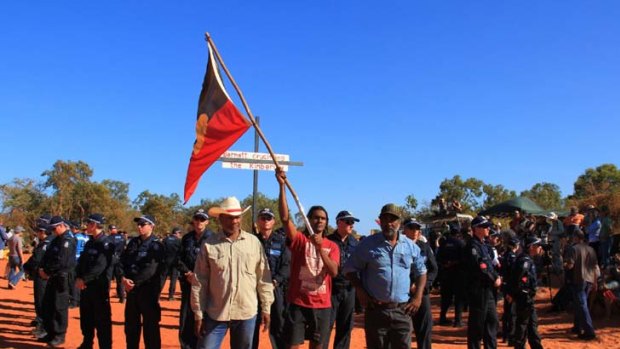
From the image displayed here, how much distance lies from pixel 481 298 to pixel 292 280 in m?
2.95

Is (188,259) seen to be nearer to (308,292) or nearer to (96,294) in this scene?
(96,294)

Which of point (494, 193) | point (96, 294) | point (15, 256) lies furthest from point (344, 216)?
point (494, 193)

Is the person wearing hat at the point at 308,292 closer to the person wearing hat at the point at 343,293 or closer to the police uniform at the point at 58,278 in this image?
the person wearing hat at the point at 343,293

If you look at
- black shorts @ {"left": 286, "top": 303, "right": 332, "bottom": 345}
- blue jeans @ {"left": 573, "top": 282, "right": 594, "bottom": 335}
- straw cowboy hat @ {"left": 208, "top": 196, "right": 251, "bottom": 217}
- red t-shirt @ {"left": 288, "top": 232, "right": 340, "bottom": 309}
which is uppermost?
straw cowboy hat @ {"left": 208, "top": 196, "right": 251, "bottom": 217}

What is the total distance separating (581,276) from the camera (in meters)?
9.94

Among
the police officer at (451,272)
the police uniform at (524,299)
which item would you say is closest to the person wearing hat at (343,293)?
the police uniform at (524,299)

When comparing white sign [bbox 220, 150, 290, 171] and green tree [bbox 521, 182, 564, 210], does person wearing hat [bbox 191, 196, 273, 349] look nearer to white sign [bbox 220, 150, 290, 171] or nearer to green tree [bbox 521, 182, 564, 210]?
white sign [bbox 220, 150, 290, 171]

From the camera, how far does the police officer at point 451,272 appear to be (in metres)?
11.3

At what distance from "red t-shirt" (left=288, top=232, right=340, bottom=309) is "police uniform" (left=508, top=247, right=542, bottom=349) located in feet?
11.3

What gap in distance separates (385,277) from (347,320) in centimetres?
196

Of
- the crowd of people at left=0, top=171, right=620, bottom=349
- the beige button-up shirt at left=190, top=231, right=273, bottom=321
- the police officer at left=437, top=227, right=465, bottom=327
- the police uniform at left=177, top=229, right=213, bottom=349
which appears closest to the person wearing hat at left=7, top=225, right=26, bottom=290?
the crowd of people at left=0, top=171, right=620, bottom=349

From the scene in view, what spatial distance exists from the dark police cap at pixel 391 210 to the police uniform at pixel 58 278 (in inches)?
223

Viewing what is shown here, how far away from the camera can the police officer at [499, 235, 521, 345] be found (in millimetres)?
8555

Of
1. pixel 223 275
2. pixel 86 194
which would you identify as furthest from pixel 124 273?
pixel 86 194
